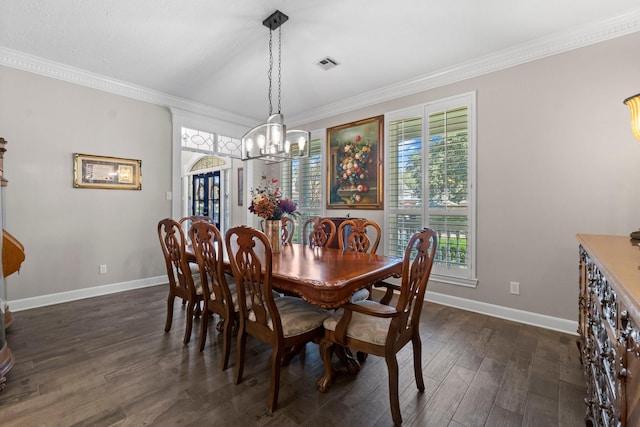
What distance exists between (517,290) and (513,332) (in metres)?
0.49

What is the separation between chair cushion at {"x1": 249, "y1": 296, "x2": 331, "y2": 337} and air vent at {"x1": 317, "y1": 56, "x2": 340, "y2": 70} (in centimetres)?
264

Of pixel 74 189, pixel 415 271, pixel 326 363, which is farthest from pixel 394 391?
pixel 74 189

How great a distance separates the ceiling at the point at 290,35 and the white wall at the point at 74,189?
45 centimetres

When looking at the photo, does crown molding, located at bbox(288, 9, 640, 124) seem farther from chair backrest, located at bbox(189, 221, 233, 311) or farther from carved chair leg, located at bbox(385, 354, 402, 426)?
carved chair leg, located at bbox(385, 354, 402, 426)

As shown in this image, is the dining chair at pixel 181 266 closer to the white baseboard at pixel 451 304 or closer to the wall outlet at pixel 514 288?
the white baseboard at pixel 451 304

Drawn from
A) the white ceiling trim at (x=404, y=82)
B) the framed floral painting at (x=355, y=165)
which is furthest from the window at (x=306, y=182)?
the white ceiling trim at (x=404, y=82)

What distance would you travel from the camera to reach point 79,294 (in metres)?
3.54

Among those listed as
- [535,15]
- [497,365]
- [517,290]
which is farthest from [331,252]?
[535,15]

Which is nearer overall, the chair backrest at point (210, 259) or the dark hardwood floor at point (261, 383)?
the dark hardwood floor at point (261, 383)

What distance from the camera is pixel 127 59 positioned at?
10.5 feet

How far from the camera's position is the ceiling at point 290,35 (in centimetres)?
234

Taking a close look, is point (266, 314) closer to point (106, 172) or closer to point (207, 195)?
point (106, 172)

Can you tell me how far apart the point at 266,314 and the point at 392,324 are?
74cm

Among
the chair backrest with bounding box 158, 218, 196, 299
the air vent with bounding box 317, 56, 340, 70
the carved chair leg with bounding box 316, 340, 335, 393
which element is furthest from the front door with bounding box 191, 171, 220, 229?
the carved chair leg with bounding box 316, 340, 335, 393
